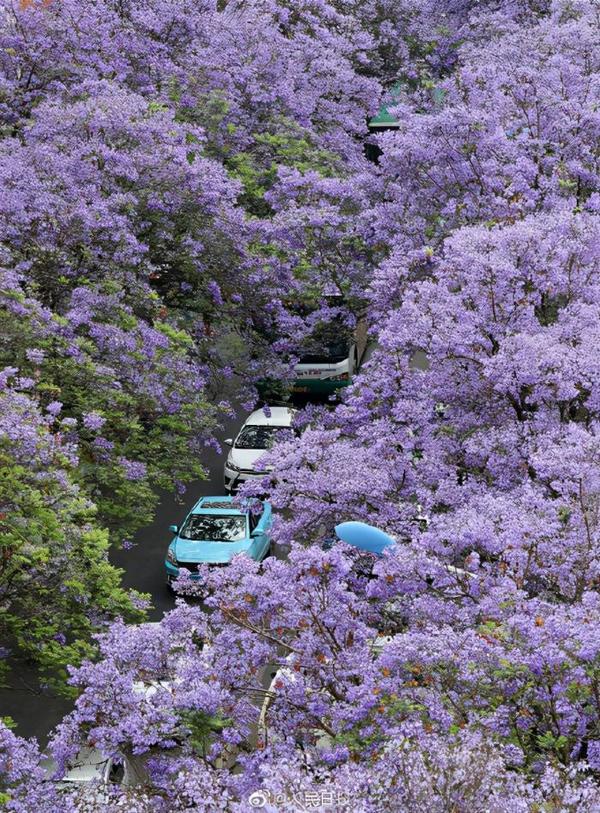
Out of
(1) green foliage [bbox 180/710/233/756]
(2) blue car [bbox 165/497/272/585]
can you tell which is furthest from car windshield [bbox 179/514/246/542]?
(1) green foliage [bbox 180/710/233/756]

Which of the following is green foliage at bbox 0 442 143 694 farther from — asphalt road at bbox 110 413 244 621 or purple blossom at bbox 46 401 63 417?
asphalt road at bbox 110 413 244 621

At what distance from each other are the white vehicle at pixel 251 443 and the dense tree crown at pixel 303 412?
88.1 inches

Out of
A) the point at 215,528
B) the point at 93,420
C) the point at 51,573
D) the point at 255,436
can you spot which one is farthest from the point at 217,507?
the point at 51,573

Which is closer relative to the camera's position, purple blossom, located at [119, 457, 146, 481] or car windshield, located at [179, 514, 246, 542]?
purple blossom, located at [119, 457, 146, 481]

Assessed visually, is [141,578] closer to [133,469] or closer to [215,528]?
[215,528]

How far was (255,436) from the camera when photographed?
966 inches

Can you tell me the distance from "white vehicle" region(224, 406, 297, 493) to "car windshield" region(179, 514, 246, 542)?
1.85 meters

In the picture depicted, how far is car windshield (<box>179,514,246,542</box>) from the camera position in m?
20.8

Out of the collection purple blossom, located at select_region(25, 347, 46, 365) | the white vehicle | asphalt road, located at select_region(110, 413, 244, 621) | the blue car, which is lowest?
asphalt road, located at select_region(110, 413, 244, 621)

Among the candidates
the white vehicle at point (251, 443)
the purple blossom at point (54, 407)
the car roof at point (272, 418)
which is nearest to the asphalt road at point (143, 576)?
the white vehicle at point (251, 443)

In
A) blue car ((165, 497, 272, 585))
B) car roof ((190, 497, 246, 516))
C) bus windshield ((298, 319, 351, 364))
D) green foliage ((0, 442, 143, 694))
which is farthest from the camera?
car roof ((190, 497, 246, 516))

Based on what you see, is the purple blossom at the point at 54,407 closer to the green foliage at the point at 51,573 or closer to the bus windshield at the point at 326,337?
the green foliage at the point at 51,573

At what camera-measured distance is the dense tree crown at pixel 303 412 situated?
9.34 meters

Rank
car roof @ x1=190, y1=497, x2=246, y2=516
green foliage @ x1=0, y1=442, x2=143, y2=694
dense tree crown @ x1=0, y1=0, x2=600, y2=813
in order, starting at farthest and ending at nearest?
car roof @ x1=190, y1=497, x2=246, y2=516 → green foliage @ x1=0, y1=442, x2=143, y2=694 → dense tree crown @ x1=0, y1=0, x2=600, y2=813
